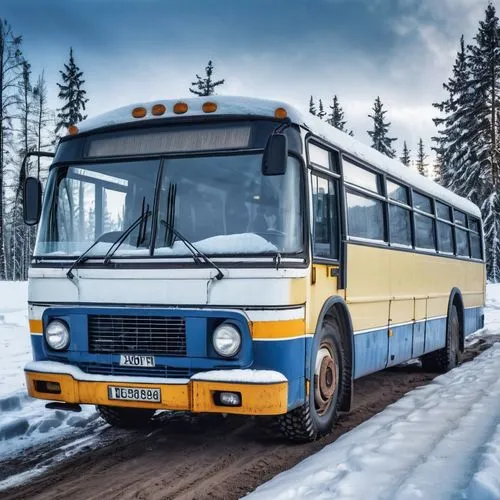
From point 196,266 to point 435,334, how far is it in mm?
6443

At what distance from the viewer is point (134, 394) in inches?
225

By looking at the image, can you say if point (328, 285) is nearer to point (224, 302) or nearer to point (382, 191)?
point (224, 302)

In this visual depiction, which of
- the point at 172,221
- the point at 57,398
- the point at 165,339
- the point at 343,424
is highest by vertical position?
the point at 172,221

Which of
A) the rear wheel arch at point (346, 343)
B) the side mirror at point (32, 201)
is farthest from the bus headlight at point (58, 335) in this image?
the rear wheel arch at point (346, 343)

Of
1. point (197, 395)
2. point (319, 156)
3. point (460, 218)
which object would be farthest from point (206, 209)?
point (460, 218)

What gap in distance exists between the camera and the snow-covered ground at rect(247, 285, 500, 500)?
4.33m

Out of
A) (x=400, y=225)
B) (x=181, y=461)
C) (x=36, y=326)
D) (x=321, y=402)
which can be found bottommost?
(x=181, y=461)

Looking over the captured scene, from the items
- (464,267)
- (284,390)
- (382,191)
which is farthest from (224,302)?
(464,267)

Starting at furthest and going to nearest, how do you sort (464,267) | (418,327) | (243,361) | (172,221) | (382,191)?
(464,267) < (418,327) < (382,191) < (172,221) < (243,361)

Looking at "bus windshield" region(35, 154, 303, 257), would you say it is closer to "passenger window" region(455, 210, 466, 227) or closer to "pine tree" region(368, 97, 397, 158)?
"passenger window" region(455, 210, 466, 227)

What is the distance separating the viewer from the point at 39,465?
5.71m

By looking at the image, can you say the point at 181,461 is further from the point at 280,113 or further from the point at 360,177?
the point at 360,177

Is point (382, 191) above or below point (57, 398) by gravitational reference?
above

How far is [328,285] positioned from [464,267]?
302 inches
